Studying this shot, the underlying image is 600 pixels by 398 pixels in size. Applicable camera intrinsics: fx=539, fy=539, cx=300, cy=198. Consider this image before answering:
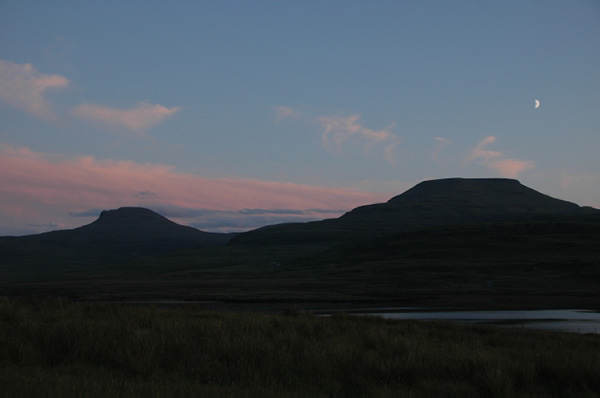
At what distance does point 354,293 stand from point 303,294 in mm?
6545

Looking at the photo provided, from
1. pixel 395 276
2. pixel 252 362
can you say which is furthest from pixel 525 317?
pixel 395 276

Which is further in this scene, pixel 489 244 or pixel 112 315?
pixel 489 244

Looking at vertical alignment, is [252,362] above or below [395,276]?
above

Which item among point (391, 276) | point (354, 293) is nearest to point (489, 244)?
point (391, 276)

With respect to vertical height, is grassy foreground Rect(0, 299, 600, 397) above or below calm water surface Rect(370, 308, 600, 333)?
above

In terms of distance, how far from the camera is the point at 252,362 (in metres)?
11.8

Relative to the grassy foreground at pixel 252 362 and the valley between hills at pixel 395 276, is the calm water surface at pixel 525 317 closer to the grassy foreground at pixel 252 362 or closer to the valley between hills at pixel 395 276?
the valley between hills at pixel 395 276

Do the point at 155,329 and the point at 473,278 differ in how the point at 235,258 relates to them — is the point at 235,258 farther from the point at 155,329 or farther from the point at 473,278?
the point at 155,329

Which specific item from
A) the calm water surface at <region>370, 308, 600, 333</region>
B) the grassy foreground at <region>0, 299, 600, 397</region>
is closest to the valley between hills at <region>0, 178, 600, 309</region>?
the calm water surface at <region>370, 308, 600, 333</region>

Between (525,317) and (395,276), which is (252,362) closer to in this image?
(525,317)

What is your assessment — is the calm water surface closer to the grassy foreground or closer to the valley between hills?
the valley between hills

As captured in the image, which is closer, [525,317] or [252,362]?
[252,362]

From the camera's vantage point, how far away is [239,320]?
1800 centimetres

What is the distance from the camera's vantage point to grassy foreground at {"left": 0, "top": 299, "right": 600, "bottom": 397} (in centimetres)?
954
